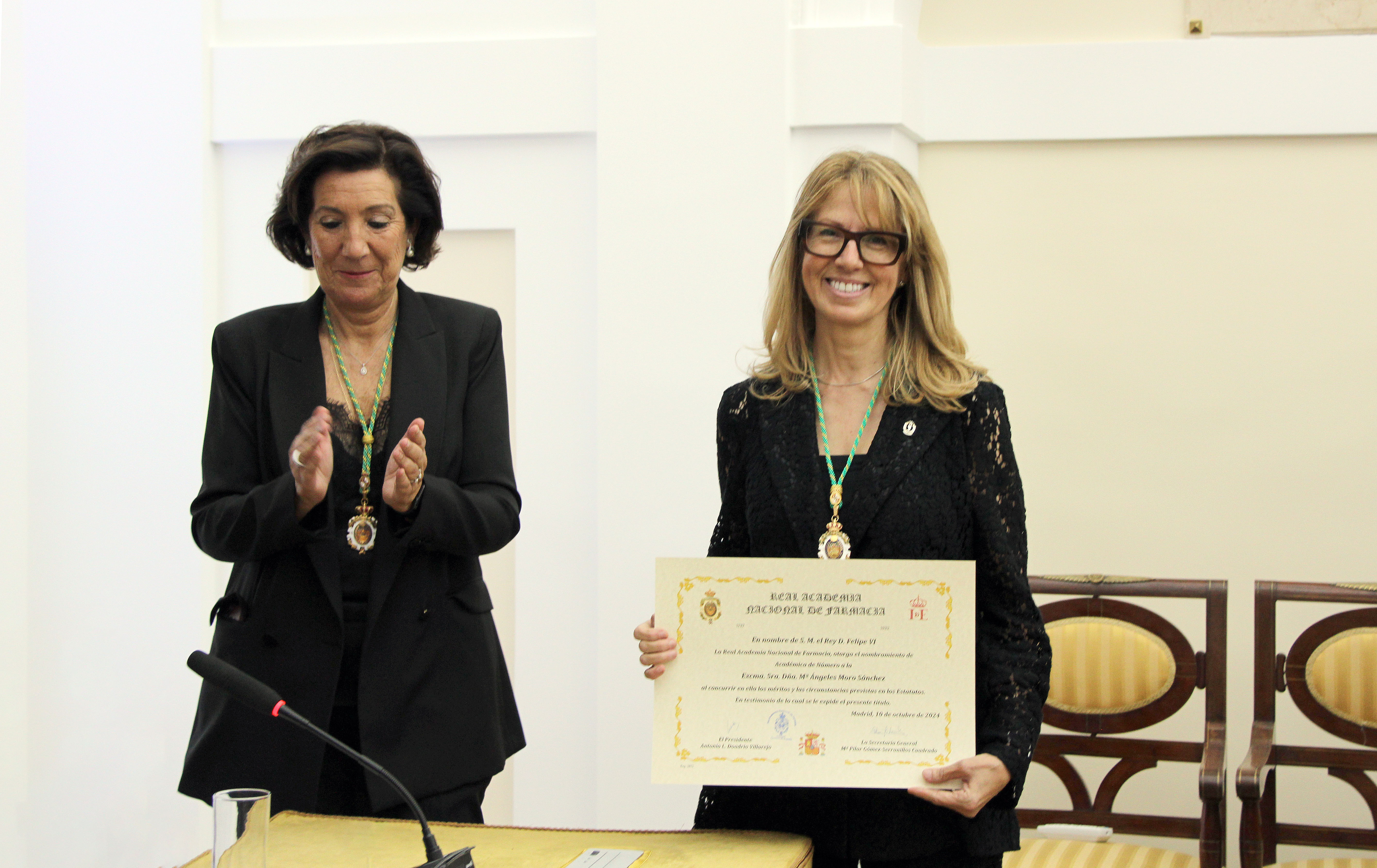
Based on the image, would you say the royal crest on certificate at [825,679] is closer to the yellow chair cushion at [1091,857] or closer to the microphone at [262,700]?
the microphone at [262,700]

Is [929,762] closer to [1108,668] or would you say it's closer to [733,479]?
[733,479]

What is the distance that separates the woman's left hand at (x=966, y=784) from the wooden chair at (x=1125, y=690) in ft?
5.45

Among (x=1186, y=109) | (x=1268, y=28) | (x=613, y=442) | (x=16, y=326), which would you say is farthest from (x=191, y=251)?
(x=1268, y=28)

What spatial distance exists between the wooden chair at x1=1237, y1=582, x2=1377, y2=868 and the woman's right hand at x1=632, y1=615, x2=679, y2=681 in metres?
1.99

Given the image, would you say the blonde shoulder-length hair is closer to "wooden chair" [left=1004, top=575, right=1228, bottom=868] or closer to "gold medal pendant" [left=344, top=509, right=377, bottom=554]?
"gold medal pendant" [left=344, top=509, right=377, bottom=554]

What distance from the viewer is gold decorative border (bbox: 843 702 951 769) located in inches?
69.1

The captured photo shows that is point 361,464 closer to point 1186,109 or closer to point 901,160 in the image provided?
point 901,160

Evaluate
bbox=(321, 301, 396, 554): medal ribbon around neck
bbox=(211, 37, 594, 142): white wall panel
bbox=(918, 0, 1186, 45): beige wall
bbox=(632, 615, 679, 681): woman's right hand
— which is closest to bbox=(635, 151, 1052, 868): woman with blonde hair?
bbox=(632, 615, 679, 681): woman's right hand

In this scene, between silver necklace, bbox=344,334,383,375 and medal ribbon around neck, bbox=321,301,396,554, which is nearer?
medal ribbon around neck, bbox=321,301,396,554

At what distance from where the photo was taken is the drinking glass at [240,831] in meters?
1.48

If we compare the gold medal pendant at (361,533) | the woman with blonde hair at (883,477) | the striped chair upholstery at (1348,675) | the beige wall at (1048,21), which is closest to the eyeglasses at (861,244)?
the woman with blonde hair at (883,477)

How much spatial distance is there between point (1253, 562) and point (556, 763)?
7.02ft

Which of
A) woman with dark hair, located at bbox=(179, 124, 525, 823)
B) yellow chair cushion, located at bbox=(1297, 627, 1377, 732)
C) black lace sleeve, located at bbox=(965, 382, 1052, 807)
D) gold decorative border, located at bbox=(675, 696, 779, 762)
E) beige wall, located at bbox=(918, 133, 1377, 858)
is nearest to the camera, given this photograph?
gold decorative border, located at bbox=(675, 696, 779, 762)

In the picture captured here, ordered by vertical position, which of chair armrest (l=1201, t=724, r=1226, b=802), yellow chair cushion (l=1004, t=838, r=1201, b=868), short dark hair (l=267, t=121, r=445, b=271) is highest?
short dark hair (l=267, t=121, r=445, b=271)
